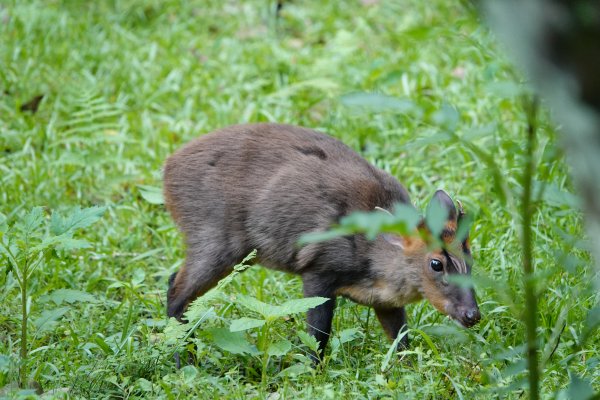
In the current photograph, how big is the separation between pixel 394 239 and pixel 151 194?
187 centimetres

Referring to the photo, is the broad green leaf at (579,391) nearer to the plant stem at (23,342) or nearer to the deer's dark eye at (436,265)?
the deer's dark eye at (436,265)

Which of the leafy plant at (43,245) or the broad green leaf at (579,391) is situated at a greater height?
the broad green leaf at (579,391)

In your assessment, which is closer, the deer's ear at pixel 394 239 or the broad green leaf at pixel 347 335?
the broad green leaf at pixel 347 335

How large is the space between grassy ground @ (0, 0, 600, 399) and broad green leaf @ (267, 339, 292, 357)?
0.36 feet

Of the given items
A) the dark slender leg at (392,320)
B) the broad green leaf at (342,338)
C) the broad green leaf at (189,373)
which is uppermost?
the broad green leaf at (189,373)

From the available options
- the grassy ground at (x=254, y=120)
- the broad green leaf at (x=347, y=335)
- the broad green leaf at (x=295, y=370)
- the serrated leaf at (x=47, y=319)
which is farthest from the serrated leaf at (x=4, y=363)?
the broad green leaf at (x=347, y=335)

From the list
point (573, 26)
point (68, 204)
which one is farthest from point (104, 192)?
point (573, 26)

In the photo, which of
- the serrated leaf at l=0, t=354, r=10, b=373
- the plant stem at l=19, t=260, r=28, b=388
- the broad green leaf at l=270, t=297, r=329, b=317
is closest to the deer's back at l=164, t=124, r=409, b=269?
the broad green leaf at l=270, t=297, r=329, b=317

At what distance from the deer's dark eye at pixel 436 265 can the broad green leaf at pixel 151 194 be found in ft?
6.60

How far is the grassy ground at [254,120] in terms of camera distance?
4.27 m

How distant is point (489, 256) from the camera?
5555 millimetres

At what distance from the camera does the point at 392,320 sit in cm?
506

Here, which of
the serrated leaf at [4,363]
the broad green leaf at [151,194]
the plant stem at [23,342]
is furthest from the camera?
the broad green leaf at [151,194]

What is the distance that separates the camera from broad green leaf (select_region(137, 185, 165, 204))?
6133 mm
